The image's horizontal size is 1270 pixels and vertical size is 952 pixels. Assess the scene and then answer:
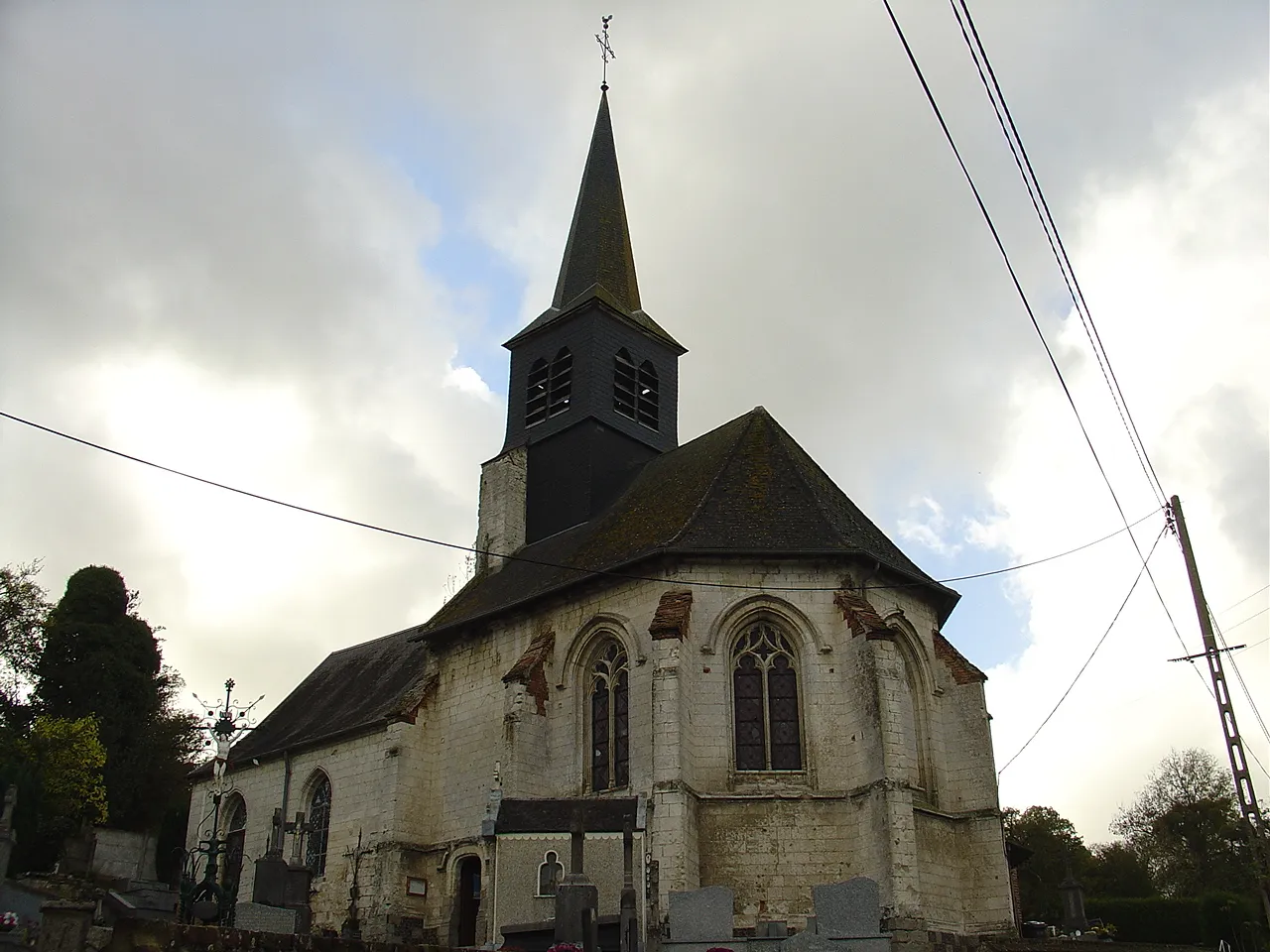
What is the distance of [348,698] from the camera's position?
27.5 metres

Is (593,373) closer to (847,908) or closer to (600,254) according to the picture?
(600,254)

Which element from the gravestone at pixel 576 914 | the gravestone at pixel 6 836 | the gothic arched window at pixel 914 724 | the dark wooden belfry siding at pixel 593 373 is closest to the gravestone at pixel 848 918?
the gravestone at pixel 576 914

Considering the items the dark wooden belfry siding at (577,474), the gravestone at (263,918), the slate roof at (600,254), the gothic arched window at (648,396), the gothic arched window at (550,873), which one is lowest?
the gravestone at (263,918)

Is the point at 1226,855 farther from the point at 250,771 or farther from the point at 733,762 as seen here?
the point at 250,771

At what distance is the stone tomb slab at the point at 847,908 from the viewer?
1329 cm

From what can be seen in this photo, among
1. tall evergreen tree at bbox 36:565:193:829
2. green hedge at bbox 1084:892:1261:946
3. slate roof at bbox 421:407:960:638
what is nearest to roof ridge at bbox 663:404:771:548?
slate roof at bbox 421:407:960:638

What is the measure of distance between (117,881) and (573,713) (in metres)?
11.7

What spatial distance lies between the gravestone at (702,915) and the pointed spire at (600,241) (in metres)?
16.5

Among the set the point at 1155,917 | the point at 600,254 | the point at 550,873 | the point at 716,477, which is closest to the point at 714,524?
the point at 716,477

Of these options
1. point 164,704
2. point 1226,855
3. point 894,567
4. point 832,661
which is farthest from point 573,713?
point 1226,855

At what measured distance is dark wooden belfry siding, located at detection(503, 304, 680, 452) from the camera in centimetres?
2583

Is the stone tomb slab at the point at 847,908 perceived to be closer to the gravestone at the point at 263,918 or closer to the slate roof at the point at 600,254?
the gravestone at the point at 263,918

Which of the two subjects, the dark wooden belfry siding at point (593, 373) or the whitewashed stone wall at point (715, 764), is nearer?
the whitewashed stone wall at point (715, 764)

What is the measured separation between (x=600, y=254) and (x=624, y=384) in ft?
13.6
